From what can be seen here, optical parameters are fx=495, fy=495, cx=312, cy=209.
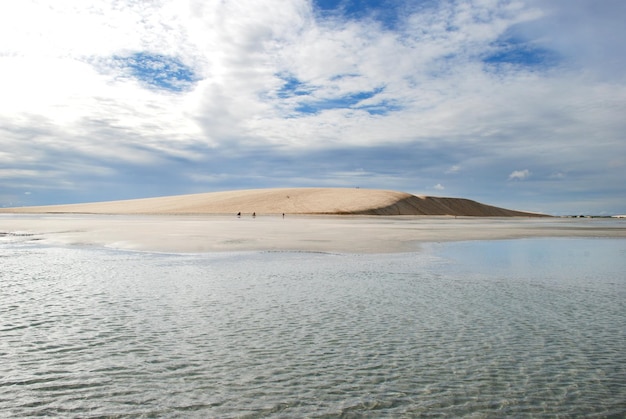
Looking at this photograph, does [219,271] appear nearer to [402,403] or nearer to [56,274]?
[56,274]

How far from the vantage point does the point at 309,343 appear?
24.8 ft

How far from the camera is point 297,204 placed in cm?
11262

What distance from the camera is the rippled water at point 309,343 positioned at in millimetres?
5402

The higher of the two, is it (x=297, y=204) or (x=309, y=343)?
(x=297, y=204)

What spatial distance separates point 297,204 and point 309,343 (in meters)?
105

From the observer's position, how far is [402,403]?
5363mm

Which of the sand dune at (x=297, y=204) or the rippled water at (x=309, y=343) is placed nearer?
the rippled water at (x=309, y=343)

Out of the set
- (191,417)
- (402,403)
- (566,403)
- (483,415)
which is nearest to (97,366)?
(191,417)

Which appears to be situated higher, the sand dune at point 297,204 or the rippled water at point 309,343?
the sand dune at point 297,204

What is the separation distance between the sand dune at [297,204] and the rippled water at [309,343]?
89.7 metres

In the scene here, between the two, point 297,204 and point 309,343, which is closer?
point 309,343

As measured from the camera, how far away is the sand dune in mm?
106312

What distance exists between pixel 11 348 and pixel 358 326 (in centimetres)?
537

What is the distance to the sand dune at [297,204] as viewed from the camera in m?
106
